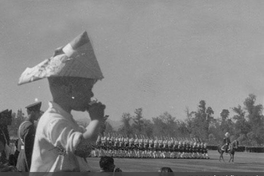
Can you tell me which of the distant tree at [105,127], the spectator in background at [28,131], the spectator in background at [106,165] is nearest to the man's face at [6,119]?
the spectator in background at [28,131]

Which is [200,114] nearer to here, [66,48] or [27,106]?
[27,106]

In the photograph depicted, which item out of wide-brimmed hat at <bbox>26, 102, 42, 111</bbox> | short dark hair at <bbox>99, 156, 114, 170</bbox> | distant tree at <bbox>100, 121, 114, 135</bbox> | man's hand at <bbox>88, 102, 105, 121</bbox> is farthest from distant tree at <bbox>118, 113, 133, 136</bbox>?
man's hand at <bbox>88, 102, 105, 121</bbox>

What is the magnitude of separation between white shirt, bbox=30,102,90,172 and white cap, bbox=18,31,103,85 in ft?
0.46

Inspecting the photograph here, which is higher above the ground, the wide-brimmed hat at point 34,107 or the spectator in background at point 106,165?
the wide-brimmed hat at point 34,107

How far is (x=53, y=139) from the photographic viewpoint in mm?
1734

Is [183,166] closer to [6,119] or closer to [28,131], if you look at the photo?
[6,119]

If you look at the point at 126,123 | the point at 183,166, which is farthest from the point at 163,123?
the point at 183,166

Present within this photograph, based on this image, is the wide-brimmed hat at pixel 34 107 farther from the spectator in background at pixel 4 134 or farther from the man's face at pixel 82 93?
the man's face at pixel 82 93

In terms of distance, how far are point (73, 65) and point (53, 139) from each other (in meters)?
0.27

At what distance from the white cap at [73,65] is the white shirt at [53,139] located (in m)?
0.14

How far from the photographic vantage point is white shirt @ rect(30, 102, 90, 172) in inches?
68.1

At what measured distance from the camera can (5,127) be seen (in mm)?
2748

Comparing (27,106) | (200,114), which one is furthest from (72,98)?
(200,114)

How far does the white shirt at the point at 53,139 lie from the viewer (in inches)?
68.1
